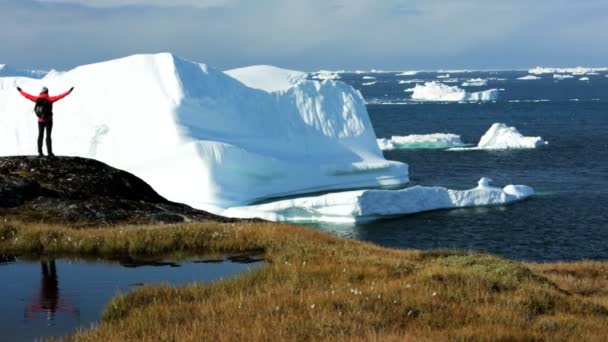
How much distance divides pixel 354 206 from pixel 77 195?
25.4 m

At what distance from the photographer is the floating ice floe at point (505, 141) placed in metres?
73.4

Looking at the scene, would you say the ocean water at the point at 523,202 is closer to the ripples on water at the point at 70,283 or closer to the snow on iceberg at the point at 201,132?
the snow on iceberg at the point at 201,132

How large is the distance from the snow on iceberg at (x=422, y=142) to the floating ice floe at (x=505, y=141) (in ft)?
7.99

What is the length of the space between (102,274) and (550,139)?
7655 cm

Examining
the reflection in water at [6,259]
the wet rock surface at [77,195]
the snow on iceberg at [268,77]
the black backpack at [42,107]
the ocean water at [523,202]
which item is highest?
the snow on iceberg at [268,77]

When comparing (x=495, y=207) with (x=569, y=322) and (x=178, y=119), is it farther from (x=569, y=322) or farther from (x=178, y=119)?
(x=569, y=322)

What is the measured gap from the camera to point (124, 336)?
7281mm

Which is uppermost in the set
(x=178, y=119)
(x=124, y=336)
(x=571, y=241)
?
(x=178, y=119)

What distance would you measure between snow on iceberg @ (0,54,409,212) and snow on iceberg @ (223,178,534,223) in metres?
3.97

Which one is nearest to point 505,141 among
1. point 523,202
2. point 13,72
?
point 523,202

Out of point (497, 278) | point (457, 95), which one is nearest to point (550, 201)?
point (497, 278)

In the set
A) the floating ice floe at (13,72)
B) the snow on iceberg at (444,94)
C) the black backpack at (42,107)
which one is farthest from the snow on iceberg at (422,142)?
the snow on iceberg at (444,94)

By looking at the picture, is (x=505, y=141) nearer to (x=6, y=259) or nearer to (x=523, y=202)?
(x=523, y=202)

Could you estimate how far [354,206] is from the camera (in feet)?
135
